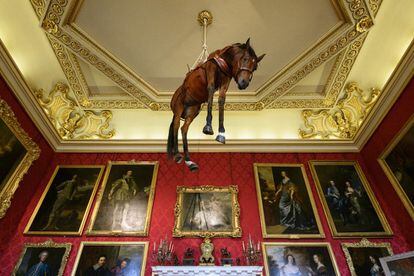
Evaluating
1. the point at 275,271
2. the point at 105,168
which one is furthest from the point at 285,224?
the point at 105,168

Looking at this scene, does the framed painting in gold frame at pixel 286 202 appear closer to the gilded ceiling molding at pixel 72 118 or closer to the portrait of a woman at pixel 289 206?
the portrait of a woman at pixel 289 206

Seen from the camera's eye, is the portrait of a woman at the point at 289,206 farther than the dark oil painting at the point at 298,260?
Yes

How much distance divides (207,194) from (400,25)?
18.9 ft

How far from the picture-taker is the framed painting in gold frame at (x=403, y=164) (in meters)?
6.22

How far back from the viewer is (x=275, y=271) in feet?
20.1

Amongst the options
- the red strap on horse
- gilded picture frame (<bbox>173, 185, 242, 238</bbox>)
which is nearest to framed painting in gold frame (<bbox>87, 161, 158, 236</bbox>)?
gilded picture frame (<bbox>173, 185, 242, 238</bbox>)

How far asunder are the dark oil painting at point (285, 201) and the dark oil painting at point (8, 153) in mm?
5797

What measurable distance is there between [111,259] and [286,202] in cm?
425

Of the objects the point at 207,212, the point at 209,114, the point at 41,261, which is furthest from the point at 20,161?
Result: the point at 209,114

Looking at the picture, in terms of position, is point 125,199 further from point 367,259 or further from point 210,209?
point 367,259

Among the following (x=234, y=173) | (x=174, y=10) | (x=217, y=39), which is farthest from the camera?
(x=234, y=173)

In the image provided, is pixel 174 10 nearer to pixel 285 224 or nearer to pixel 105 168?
pixel 105 168

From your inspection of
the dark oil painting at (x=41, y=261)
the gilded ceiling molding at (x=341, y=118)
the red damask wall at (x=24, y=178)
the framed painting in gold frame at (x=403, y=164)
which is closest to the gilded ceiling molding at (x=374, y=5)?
the gilded ceiling molding at (x=341, y=118)

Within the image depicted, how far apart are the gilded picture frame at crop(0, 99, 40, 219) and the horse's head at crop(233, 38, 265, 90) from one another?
17.4 feet
